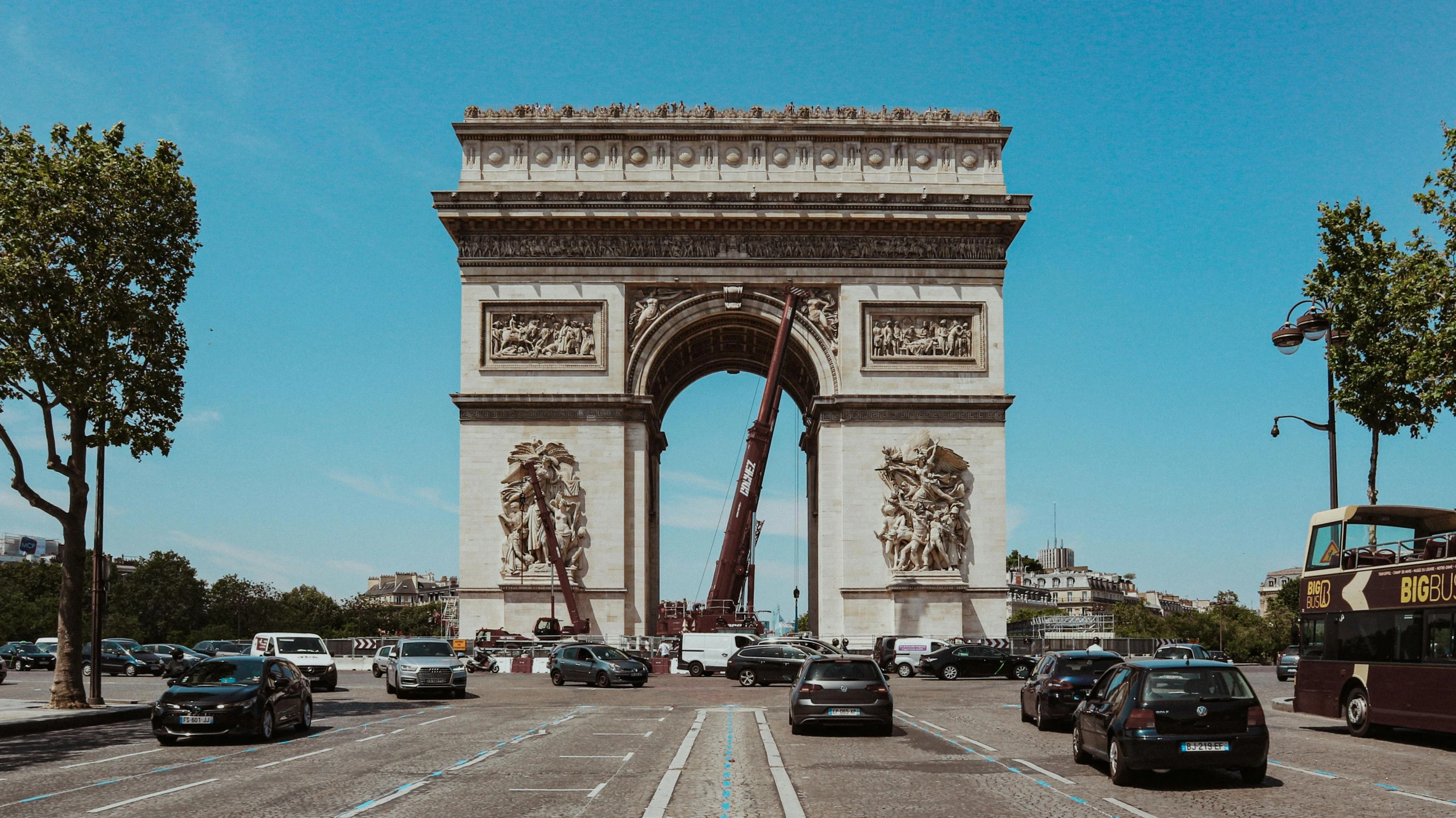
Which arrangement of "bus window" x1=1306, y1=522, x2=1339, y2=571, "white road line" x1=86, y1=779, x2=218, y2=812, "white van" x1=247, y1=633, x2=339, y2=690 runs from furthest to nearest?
"white van" x1=247, y1=633, x2=339, y2=690 → "bus window" x1=1306, y1=522, x2=1339, y2=571 → "white road line" x1=86, y1=779, x2=218, y2=812

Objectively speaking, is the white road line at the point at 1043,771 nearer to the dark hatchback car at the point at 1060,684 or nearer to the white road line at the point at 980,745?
the white road line at the point at 980,745

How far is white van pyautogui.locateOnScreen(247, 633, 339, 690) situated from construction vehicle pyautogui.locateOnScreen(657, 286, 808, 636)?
13.8 metres

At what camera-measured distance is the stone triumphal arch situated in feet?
160

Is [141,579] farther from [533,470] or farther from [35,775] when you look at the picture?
[35,775]

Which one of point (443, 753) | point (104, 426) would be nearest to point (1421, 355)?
point (443, 753)

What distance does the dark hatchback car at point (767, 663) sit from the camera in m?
41.0

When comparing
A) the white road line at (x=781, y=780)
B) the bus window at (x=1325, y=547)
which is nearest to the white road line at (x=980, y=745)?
the white road line at (x=781, y=780)

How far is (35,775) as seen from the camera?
16.9 m

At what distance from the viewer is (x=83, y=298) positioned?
28047mm

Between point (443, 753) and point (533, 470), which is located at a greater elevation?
point (533, 470)

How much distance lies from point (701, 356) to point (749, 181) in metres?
10.6

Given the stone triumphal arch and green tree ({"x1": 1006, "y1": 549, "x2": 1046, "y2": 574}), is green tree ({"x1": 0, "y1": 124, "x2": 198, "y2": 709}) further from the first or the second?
green tree ({"x1": 1006, "y1": 549, "x2": 1046, "y2": 574})

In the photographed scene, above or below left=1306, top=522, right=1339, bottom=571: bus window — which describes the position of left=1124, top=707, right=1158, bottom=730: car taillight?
below

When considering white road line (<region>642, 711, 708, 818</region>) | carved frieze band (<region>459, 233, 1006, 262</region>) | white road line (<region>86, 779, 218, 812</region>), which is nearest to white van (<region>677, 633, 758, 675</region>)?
carved frieze band (<region>459, 233, 1006, 262</region>)
